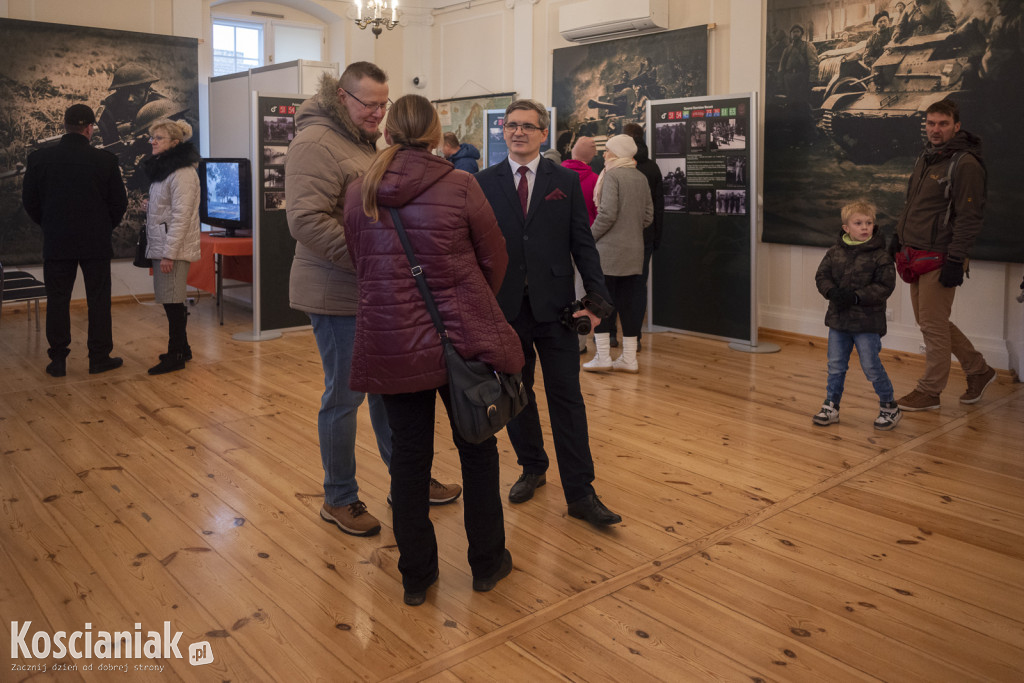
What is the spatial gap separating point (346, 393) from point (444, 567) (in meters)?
0.74

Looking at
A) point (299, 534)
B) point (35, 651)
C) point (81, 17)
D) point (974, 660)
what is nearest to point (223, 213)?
point (81, 17)

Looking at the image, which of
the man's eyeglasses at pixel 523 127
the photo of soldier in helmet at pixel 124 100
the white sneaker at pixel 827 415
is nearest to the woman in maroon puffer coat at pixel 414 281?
the man's eyeglasses at pixel 523 127

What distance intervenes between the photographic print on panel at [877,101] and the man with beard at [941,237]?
45.6 inches

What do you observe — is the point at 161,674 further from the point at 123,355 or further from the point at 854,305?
the point at 123,355

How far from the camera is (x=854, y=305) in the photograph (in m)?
4.68

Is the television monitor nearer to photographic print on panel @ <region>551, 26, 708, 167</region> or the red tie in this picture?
photographic print on panel @ <region>551, 26, 708, 167</region>

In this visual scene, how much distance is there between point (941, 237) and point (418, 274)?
12.0 feet

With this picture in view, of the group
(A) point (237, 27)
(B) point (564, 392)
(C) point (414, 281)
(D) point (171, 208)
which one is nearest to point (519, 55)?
(A) point (237, 27)

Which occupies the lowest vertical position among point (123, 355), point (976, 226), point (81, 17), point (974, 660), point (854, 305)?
point (974, 660)

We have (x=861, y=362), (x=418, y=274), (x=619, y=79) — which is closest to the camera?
(x=418, y=274)

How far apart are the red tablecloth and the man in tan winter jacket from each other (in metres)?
4.49

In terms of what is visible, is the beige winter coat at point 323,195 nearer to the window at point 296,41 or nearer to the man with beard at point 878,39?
the man with beard at point 878,39

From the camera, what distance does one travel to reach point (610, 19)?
8.42 metres

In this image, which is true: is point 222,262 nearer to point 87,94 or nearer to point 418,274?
point 87,94
